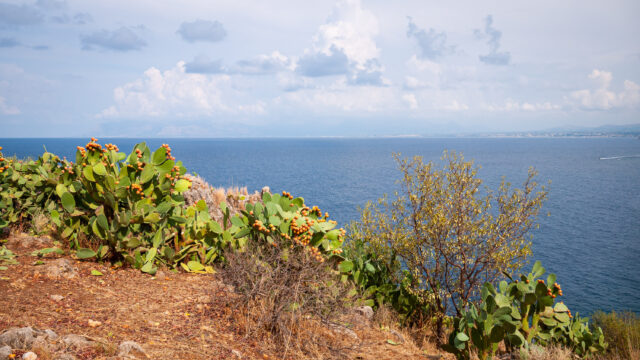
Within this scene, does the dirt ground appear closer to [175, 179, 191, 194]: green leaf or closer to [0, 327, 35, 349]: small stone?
[0, 327, 35, 349]: small stone

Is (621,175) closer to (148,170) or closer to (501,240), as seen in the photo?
(501,240)

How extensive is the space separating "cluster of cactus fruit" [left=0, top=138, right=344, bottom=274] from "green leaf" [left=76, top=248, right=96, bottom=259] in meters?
0.01

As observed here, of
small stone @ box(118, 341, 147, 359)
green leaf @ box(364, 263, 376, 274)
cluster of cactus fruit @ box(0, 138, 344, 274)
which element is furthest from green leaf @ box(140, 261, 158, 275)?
green leaf @ box(364, 263, 376, 274)

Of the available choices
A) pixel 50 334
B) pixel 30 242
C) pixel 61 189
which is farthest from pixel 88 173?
pixel 50 334

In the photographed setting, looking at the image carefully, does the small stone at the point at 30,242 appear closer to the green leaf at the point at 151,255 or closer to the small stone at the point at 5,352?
the green leaf at the point at 151,255

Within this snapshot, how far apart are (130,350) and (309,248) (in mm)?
2601

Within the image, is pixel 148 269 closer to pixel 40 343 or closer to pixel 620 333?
pixel 40 343

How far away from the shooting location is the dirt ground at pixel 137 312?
14.5 feet

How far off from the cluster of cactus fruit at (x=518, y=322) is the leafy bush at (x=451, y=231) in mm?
1738

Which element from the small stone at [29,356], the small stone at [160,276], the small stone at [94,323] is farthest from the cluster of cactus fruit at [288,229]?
the small stone at [29,356]

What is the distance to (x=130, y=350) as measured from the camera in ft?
13.2

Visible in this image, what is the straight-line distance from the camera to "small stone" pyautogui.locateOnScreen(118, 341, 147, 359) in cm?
395

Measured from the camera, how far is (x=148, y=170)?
6.60 meters

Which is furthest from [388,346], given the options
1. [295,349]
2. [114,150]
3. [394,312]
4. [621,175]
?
[621,175]
